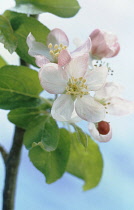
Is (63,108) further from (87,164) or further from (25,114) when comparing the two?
(87,164)

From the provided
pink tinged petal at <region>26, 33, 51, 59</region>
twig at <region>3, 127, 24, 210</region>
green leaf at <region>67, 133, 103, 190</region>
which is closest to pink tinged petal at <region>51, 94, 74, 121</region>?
pink tinged petal at <region>26, 33, 51, 59</region>

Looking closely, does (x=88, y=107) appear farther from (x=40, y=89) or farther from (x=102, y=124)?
(x=40, y=89)

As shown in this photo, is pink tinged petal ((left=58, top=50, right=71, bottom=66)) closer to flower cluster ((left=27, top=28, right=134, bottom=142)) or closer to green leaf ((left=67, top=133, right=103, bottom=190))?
flower cluster ((left=27, top=28, right=134, bottom=142))

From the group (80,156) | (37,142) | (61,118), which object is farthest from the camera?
(80,156)

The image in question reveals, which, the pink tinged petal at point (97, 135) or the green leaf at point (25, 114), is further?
the green leaf at point (25, 114)

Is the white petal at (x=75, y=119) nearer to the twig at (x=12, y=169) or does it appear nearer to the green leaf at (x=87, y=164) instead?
the twig at (x=12, y=169)

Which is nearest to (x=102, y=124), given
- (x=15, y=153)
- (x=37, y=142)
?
(x=37, y=142)

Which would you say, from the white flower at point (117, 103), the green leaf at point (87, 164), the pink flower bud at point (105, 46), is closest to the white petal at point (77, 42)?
the pink flower bud at point (105, 46)
